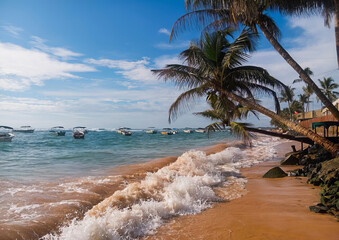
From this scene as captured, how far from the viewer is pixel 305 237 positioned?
3934 mm

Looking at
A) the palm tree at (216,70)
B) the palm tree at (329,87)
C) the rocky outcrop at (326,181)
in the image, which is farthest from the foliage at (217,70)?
the palm tree at (329,87)

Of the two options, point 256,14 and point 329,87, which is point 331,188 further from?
point 329,87

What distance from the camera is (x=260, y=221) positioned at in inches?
186

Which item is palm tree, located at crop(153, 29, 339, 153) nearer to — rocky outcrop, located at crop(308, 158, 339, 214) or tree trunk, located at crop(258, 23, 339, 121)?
tree trunk, located at crop(258, 23, 339, 121)

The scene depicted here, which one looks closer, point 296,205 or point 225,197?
point 296,205

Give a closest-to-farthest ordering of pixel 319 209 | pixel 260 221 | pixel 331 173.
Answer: pixel 260 221 < pixel 319 209 < pixel 331 173

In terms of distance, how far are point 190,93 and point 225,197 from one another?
6.80 meters

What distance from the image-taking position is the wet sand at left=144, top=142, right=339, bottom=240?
413cm

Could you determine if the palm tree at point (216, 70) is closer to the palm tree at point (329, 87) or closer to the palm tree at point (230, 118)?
the palm tree at point (230, 118)

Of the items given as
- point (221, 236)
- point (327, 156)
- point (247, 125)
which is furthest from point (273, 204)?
point (247, 125)

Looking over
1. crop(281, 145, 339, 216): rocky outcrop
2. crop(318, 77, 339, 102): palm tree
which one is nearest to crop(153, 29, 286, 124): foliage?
crop(281, 145, 339, 216): rocky outcrop

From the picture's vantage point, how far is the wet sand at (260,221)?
13.6 ft

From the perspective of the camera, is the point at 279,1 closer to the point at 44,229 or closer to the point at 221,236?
the point at 221,236

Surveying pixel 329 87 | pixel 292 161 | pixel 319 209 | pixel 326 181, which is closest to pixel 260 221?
pixel 319 209
